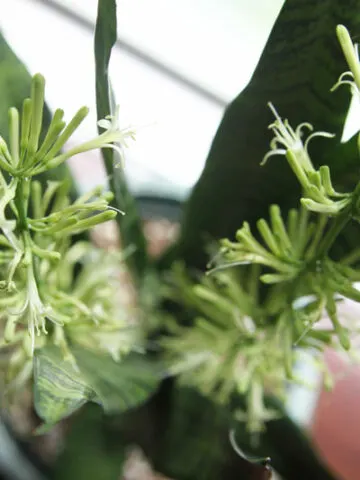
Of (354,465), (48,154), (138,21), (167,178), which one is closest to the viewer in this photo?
(48,154)

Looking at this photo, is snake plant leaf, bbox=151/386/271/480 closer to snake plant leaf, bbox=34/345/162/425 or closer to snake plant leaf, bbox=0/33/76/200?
snake plant leaf, bbox=34/345/162/425

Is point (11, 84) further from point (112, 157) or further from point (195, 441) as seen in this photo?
point (195, 441)

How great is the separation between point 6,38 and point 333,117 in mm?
134

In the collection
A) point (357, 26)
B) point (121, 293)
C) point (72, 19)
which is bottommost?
point (121, 293)

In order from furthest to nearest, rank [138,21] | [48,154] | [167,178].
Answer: [167,178] < [138,21] < [48,154]

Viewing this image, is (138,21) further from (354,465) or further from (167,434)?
(354,465)

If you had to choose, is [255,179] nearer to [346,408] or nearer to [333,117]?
[333,117]

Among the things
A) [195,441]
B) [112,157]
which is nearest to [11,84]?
[112,157]

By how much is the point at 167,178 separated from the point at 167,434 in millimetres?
→ 396

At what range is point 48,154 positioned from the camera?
187 millimetres

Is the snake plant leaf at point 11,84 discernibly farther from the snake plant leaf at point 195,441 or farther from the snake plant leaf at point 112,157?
the snake plant leaf at point 195,441

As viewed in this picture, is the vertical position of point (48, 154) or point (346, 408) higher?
point (48, 154)

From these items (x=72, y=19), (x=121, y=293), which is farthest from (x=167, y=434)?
(x=72, y=19)

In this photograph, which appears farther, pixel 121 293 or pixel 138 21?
pixel 121 293
